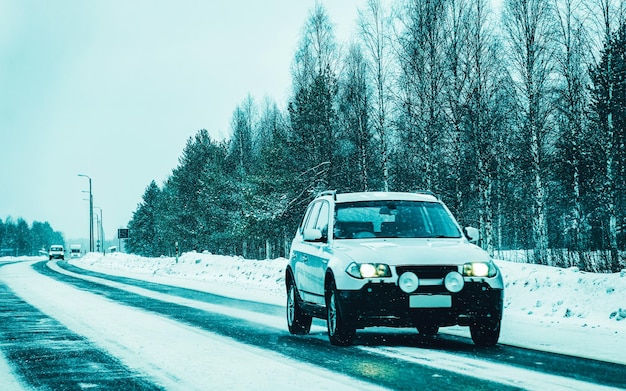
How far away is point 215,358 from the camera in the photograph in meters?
7.79

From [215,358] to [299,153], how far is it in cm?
3965

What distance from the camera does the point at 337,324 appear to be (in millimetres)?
8602

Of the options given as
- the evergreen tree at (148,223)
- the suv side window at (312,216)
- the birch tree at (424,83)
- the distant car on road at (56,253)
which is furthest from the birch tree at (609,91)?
the evergreen tree at (148,223)

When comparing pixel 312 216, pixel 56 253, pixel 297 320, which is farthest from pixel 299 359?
pixel 56 253

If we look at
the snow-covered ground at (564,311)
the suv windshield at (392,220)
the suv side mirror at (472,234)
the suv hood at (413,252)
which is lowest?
the snow-covered ground at (564,311)

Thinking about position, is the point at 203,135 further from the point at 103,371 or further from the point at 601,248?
the point at 103,371

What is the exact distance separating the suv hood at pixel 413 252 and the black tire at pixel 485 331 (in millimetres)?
674

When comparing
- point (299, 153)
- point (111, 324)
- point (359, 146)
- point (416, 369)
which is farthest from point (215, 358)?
point (299, 153)

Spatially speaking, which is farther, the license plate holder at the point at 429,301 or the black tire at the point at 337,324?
the black tire at the point at 337,324

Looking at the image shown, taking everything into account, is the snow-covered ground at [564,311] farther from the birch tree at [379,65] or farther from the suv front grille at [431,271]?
the birch tree at [379,65]

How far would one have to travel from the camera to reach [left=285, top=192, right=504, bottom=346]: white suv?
27.0 feet

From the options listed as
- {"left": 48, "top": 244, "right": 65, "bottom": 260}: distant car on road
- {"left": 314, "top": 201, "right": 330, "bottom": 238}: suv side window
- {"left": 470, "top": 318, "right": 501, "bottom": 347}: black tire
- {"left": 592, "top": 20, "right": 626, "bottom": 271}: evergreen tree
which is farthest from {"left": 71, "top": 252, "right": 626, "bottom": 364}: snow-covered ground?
{"left": 48, "top": 244, "right": 65, "bottom": 260}: distant car on road

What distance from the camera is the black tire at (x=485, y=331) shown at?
27.8 feet

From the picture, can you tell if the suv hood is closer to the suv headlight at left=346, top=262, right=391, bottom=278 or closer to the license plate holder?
the suv headlight at left=346, top=262, right=391, bottom=278
